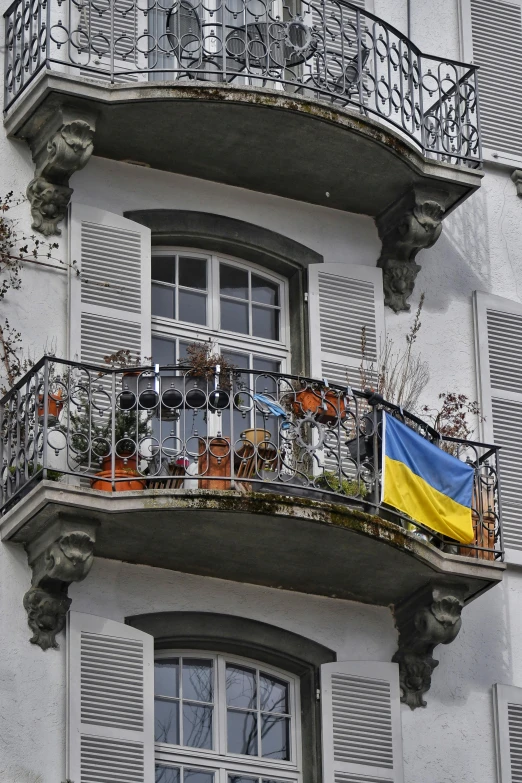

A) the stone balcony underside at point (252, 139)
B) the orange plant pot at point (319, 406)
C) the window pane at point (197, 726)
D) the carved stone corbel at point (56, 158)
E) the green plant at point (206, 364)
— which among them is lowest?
the window pane at point (197, 726)

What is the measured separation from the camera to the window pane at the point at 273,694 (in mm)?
16781

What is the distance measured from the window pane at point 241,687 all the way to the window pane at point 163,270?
2987 mm

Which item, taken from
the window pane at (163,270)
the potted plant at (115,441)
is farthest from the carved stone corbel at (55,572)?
the window pane at (163,270)

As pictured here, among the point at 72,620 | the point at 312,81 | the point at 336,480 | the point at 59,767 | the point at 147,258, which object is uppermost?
the point at 312,81

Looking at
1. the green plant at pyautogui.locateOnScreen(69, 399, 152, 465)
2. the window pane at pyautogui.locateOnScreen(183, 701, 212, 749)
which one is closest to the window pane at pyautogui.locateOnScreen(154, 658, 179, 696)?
the window pane at pyautogui.locateOnScreen(183, 701, 212, 749)

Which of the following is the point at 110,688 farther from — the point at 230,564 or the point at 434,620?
the point at 434,620

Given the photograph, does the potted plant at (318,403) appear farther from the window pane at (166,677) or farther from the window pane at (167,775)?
the window pane at (167,775)

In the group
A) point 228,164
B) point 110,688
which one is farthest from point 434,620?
point 228,164

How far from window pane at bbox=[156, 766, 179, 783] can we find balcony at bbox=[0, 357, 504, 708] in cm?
119

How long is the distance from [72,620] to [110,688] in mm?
518

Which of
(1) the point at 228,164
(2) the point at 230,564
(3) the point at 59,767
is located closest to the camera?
(3) the point at 59,767

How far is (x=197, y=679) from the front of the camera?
16609 mm

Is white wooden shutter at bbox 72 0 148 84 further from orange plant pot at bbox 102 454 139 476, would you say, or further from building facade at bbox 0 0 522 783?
orange plant pot at bbox 102 454 139 476

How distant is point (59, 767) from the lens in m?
15.5
